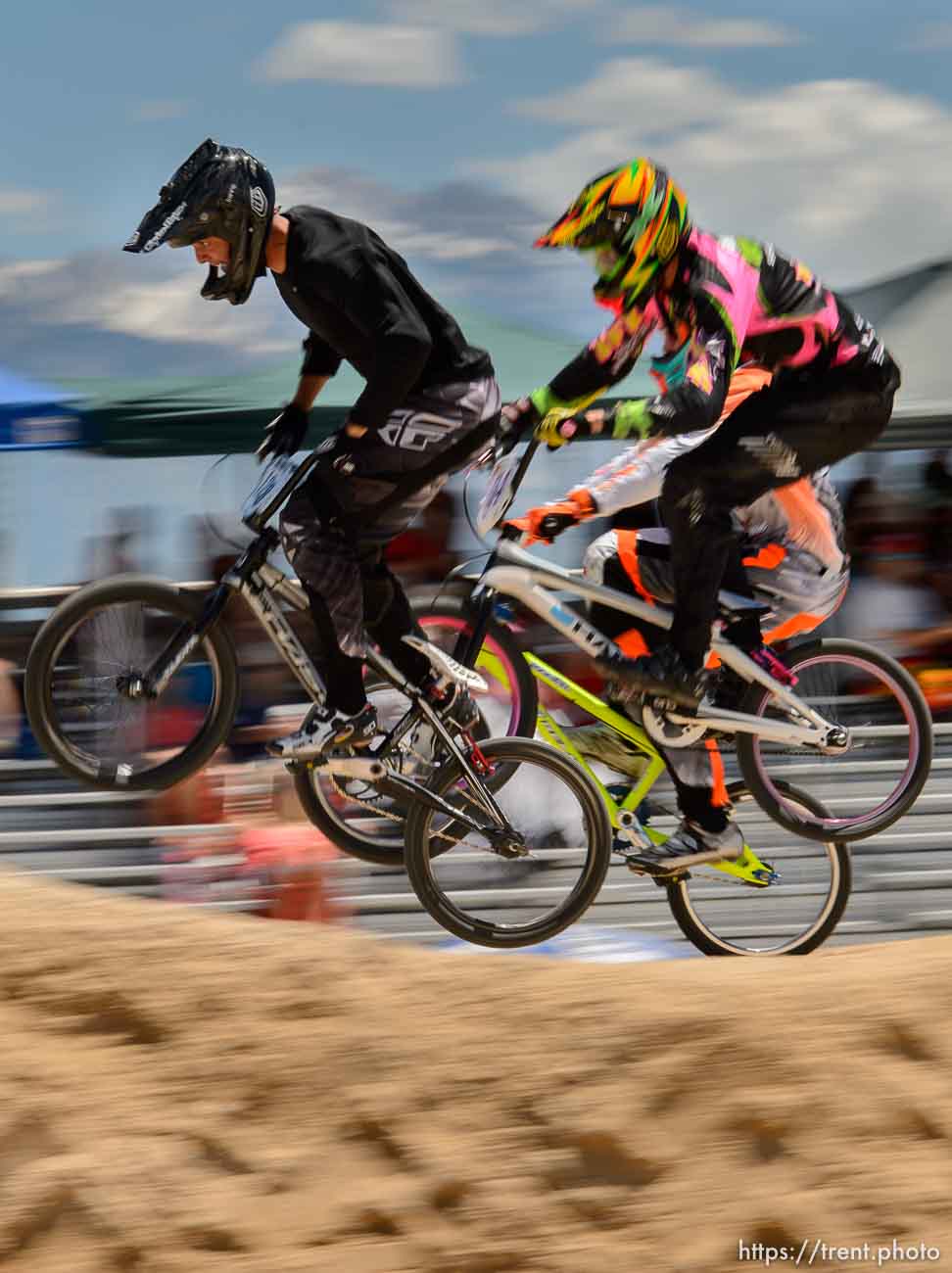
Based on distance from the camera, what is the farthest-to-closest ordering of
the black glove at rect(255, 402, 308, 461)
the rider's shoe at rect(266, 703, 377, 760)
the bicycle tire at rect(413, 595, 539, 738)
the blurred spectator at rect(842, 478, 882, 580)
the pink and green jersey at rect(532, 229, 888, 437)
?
the blurred spectator at rect(842, 478, 882, 580) < the bicycle tire at rect(413, 595, 539, 738) < the black glove at rect(255, 402, 308, 461) < the rider's shoe at rect(266, 703, 377, 760) < the pink and green jersey at rect(532, 229, 888, 437)

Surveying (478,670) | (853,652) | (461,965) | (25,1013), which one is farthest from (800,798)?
(25,1013)

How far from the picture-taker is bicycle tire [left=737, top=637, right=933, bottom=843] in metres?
6.01

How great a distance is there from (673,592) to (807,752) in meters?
0.79

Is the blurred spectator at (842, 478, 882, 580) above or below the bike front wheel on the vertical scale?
above

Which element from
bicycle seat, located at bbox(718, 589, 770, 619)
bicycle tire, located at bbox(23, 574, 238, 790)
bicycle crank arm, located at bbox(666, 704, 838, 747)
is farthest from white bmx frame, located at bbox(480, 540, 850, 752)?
bicycle tire, located at bbox(23, 574, 238, 790)

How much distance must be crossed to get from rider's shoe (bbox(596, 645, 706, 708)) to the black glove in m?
1.28

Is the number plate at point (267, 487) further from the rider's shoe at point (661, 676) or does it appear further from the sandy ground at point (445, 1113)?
the sandy ground at point (445, 1113)

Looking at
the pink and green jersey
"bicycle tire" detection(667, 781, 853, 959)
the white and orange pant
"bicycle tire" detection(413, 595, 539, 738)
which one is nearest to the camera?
the pink and green jersey

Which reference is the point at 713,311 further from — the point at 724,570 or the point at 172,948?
the point at 172,948

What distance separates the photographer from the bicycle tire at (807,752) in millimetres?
6008

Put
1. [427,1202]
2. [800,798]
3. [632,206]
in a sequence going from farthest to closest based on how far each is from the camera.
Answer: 1. [800,798]
2. [632,206]
3. [427,1202]

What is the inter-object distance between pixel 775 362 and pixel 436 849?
1.99 meters

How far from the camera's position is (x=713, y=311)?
17.5 feet

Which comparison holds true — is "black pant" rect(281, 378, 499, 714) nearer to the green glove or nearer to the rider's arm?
the rider's arm
